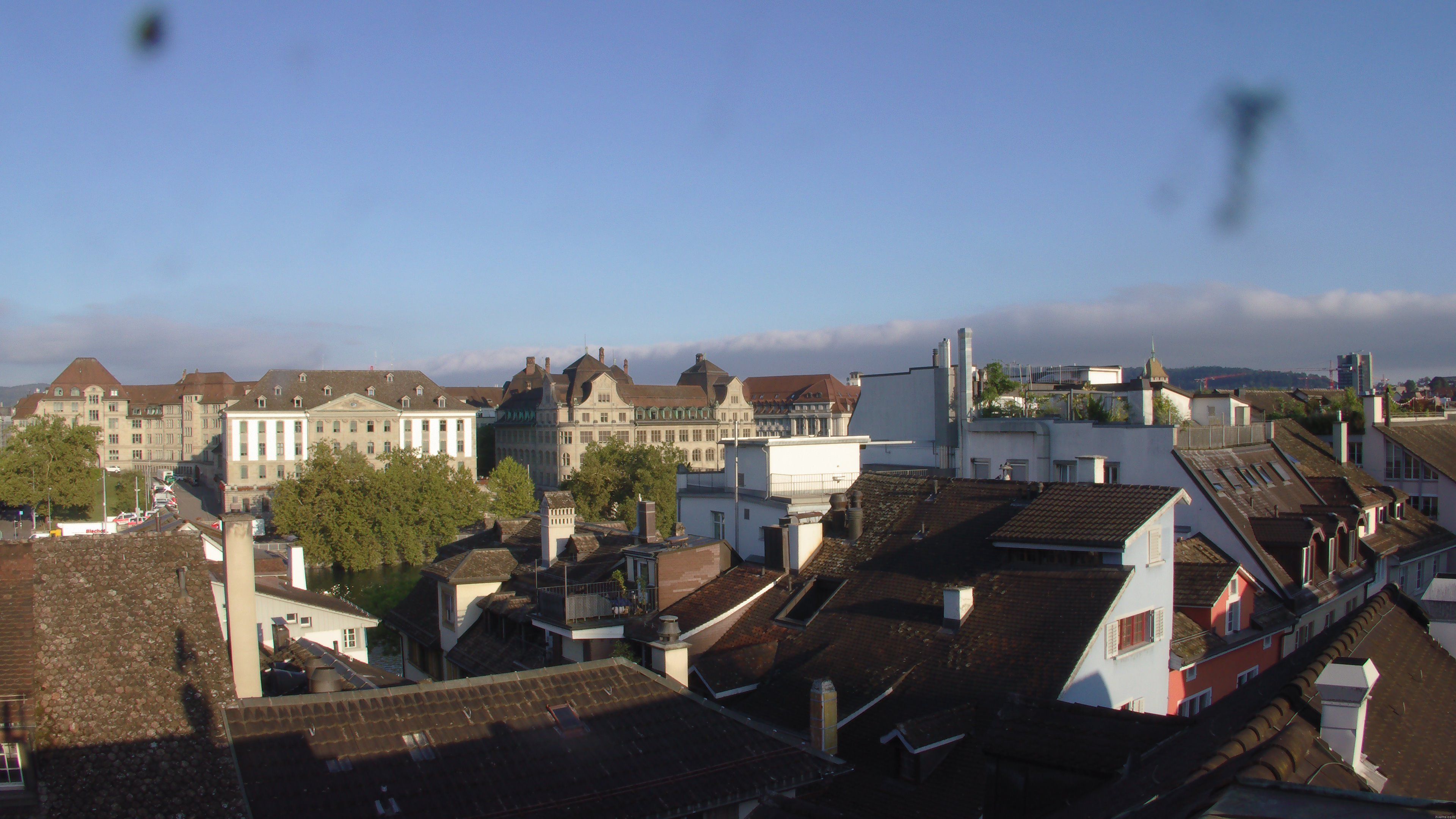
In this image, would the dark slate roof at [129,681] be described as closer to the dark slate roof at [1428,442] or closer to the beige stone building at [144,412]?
the dark slate roof at [1428,442]

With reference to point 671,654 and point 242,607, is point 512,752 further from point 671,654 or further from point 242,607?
point 671,654

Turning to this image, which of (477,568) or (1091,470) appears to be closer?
(1091,470)

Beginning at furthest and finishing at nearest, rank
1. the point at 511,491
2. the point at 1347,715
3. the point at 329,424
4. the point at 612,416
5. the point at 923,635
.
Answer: the point at 612,416
the point at 329,424
the point at 511,491
the point at 923,635
the point at 1347,715

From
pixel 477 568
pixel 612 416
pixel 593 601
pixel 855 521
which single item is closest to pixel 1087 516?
pixel 855 521

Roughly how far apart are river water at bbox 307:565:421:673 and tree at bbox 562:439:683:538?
16029 mm

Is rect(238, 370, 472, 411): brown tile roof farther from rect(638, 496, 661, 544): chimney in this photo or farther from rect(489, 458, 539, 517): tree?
rect(638, 496, 661, 544): chimney

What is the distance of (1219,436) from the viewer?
100ft

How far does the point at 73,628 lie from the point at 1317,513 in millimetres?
29141

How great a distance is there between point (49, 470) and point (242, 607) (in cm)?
8014

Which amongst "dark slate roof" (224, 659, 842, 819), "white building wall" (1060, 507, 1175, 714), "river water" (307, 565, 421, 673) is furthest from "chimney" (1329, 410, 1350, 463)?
"river water" (307, 565, 421, 673)

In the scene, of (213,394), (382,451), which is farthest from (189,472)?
(382,451)

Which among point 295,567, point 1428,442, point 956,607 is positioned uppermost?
point 1428,442

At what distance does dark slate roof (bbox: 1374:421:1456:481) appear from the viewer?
37156 mm

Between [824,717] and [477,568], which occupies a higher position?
[477,568]
